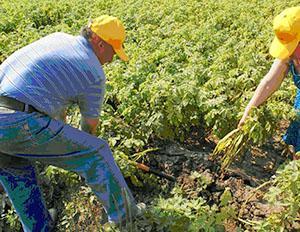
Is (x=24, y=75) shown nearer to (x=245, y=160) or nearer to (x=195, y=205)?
(x=195, y=205)

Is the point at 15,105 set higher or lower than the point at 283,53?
lower

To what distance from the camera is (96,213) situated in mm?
3881

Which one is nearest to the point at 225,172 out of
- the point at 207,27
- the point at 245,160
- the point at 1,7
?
the point at 245,160

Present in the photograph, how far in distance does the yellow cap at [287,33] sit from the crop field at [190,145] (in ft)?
1.76

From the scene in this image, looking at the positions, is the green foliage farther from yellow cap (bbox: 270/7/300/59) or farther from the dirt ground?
yellow cap (bbox: 270/7/300/59)

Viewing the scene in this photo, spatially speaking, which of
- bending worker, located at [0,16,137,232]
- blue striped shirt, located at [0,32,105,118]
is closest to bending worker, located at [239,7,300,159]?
bending worker, located at [0,16,137,232]

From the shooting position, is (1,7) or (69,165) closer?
(69,165)

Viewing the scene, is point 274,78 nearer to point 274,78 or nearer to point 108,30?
point 274,78

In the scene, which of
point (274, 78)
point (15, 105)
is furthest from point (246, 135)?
point (15, 105)

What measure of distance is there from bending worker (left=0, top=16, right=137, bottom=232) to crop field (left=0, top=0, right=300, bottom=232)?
403mm

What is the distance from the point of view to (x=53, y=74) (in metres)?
3.26

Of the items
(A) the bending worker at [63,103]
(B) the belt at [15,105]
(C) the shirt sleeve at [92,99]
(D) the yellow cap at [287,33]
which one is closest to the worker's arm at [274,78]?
(D) the yellow cap at [287,33]

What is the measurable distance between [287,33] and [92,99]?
54.8 inches

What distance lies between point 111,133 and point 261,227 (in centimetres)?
172
